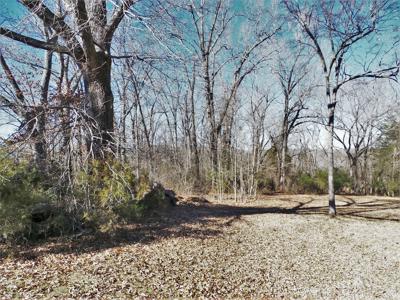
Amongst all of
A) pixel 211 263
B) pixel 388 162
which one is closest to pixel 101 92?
pixel 211 263

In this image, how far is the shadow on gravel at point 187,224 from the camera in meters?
4.35

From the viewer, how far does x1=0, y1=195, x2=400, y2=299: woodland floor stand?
3.39 metres

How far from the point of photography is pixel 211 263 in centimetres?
424

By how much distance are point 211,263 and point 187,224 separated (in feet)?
6.73

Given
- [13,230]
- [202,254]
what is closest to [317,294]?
[202,254]

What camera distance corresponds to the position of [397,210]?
935cm

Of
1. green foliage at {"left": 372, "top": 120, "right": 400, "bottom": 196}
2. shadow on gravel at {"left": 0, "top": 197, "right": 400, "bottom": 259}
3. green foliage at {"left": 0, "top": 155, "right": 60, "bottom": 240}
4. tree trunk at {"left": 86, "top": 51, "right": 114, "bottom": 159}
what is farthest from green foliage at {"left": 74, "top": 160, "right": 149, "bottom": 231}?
green foliage at {"left": 372, "top": 120, "right": 400, "bottom": 196}

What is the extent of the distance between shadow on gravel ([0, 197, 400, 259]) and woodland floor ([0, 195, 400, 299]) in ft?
0.08

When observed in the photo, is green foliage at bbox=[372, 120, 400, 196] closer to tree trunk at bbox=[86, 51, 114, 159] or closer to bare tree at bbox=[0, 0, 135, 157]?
tree trunk at bbox=[86, 51, 114, 159]

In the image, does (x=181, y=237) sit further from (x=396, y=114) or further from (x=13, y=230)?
(x=396, y=114)

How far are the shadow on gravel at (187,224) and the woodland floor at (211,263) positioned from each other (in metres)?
0.03

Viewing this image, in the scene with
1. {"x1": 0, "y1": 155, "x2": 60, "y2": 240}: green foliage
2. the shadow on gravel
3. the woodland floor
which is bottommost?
the woodland floor

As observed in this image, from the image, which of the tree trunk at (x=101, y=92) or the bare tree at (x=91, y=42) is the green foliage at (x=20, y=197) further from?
the tree trunk at (x=101, y=92)

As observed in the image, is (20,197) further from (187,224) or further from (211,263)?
(187,224)
